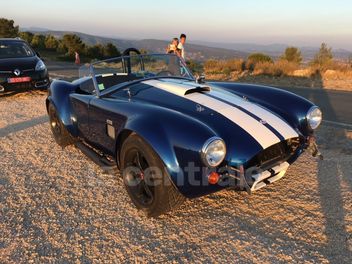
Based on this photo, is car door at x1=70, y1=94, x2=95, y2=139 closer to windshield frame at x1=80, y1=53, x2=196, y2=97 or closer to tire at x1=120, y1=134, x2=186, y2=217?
windshield frame at x1=80, y1=53, x2=196, y2=97

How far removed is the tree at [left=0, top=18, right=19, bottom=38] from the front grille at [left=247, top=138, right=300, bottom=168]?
4006 cm

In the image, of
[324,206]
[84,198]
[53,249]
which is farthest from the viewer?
[84,198]

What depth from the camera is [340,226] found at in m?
3.07

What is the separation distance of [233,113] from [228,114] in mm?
75

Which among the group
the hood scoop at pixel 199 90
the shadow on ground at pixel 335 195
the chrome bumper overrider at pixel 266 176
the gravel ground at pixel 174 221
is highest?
the hood scoop at pixel 199 90

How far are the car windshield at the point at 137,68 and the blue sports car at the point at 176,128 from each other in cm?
1

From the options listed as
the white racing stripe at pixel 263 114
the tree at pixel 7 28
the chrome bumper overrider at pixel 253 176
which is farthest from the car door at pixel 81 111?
the tree at pixel 7 28

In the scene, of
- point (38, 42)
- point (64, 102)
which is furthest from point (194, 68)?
point (38, 42)

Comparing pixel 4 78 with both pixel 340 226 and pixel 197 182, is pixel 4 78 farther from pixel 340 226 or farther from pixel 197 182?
pixel 340 226

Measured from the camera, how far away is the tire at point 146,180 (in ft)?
9.98

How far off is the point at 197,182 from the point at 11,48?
29.6 feet

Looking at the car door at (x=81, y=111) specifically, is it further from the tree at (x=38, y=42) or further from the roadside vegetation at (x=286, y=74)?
the tree at (x=38, y=42)

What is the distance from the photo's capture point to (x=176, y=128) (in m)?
3.02

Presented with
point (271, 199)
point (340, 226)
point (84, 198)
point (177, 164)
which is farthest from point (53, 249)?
point (340, 226)
